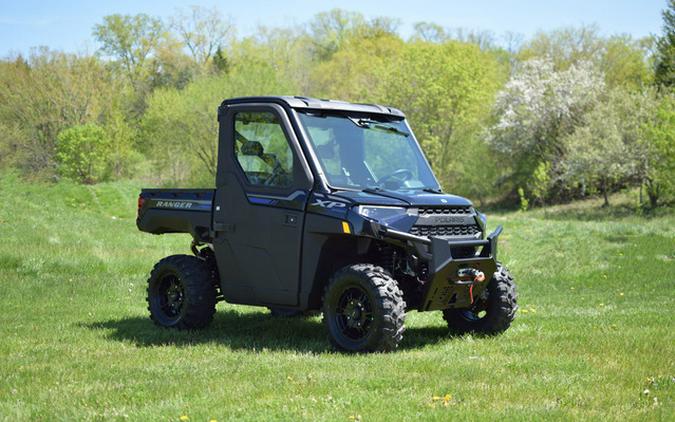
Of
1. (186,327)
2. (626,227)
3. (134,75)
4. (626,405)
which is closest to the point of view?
(626,405)

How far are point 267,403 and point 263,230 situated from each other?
Answer: 3389 millimetres

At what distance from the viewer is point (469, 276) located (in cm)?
896

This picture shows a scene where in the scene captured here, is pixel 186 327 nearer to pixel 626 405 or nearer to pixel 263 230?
pixel 263 230

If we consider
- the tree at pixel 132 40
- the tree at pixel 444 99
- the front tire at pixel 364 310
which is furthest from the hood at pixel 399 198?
the tree at pixel 132 40

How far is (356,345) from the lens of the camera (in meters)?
8.84

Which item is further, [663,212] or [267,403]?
[663,212]

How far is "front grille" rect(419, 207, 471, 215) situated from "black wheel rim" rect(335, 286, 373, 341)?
101 cm

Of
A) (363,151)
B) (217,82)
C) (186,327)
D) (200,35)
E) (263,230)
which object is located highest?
(200,35)

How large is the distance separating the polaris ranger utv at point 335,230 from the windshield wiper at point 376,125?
0.01 m

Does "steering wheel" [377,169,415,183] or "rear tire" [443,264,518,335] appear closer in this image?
"steering wheel" [377,169,415,183]

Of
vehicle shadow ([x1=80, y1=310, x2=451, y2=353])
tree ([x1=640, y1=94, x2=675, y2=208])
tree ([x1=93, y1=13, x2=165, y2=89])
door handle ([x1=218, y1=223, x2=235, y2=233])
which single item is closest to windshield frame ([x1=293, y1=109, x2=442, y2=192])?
door handle ([x1=218, y1=223, x2=235, y2=233])

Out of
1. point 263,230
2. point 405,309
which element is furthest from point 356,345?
point 263,230

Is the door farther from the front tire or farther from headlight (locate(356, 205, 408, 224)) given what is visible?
headlight (locate(356, 205, 408, 224))

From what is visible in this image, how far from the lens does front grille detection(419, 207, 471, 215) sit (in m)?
8.89
